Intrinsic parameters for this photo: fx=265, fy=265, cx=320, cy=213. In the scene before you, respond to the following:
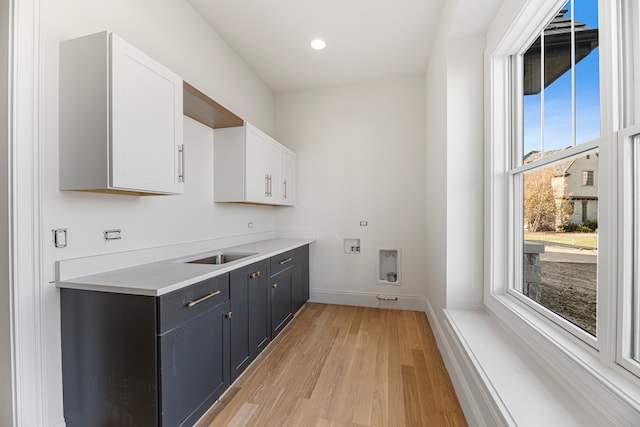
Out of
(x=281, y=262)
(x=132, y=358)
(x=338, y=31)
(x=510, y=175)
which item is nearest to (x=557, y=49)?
(x=510, y=175)

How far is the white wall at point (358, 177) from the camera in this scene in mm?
3338

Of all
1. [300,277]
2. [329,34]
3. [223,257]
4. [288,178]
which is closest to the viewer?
[223,257]

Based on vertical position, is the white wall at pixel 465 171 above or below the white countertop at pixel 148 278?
above

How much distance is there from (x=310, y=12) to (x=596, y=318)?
9.02 feet

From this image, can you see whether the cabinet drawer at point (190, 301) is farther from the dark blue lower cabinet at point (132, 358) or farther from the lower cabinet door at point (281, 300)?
the lower cabinet door at point (281, 300)

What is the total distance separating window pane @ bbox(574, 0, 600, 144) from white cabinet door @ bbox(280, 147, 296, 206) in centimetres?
265

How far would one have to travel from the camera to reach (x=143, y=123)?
58.3 inches

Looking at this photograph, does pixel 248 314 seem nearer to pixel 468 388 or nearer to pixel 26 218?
pixel 26 218

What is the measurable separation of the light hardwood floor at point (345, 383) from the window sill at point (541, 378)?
392 mm

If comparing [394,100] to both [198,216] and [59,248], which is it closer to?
[198,216]

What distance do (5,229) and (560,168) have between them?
8.56 feet

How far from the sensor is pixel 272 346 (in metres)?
2.43

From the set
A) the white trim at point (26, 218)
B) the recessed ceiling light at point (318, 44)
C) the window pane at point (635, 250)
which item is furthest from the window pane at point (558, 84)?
the white trim at point (26, 218)

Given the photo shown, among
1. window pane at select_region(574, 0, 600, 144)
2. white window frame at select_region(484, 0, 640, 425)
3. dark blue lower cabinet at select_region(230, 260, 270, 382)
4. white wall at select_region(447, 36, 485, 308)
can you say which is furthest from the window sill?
dark blue lower cabinet at select_region(230, 260, 270, 382)
